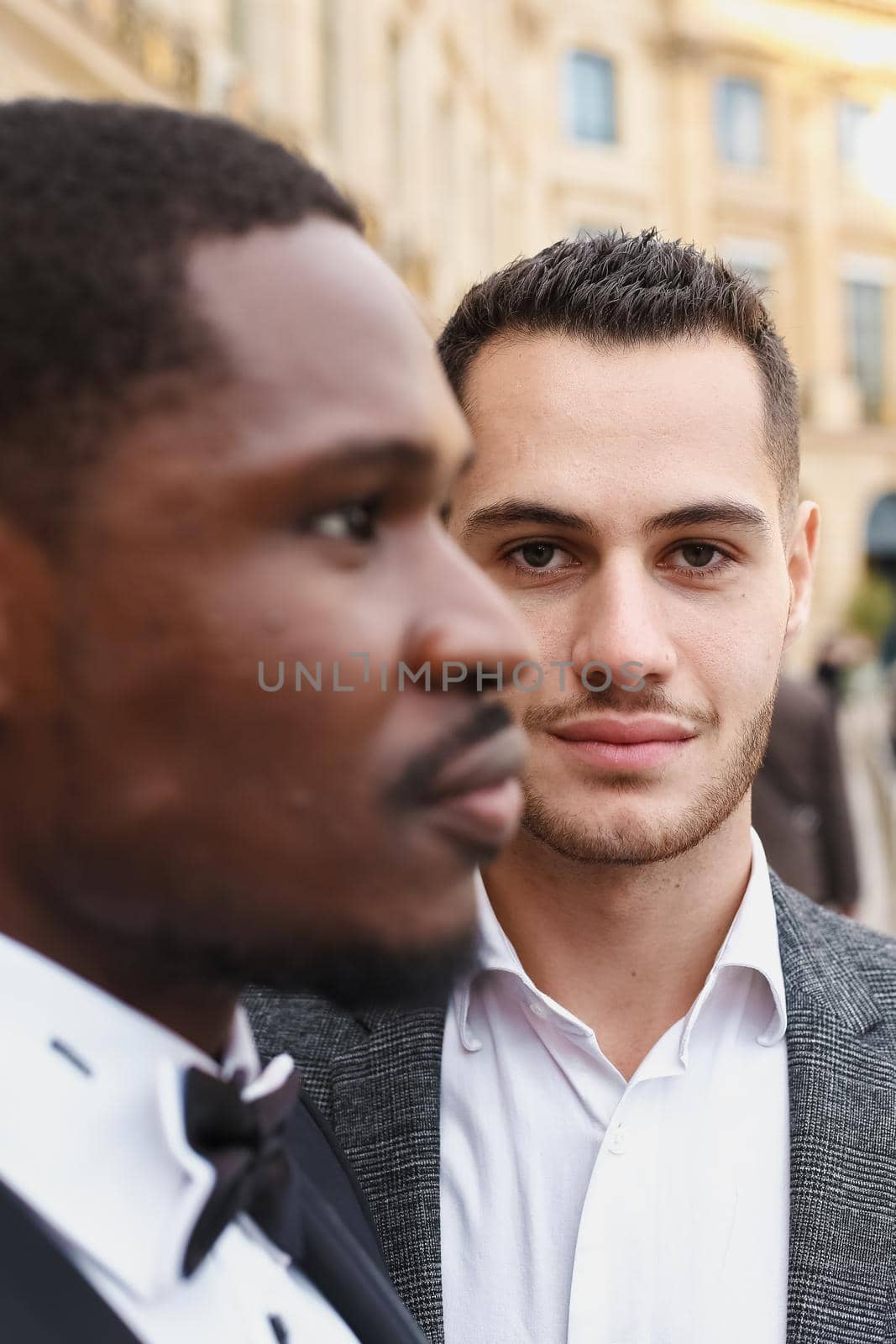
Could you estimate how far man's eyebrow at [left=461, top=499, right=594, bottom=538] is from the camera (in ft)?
5.50

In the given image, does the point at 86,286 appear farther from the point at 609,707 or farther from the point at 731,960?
the point at 731,960

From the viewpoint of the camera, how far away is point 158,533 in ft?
2.86

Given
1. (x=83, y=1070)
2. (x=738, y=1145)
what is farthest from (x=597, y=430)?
(x=83, y=1070)

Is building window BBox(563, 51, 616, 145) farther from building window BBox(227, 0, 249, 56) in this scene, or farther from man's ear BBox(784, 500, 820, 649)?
man's ear BBox(784, 500, 820, 649)

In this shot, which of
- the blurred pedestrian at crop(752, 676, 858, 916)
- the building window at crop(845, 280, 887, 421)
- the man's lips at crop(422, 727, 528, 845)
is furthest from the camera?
the building window at crop(845, 280, 887, 421)

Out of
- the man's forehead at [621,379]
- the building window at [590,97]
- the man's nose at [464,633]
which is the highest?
the building window at [590,97]

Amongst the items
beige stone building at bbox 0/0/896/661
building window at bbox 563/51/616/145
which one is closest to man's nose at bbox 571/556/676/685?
beige stone building at bbox 0/0/896/661

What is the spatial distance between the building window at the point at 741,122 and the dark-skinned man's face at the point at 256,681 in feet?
88.7

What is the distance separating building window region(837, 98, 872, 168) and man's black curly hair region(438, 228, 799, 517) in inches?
1053

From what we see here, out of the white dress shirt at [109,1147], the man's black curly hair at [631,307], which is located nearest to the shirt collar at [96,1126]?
the white dress shirt at [109,1147]

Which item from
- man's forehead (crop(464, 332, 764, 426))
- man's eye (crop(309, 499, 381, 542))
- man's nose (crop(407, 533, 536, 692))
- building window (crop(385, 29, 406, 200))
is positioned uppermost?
building window (crop(385, 29, 406, 200))

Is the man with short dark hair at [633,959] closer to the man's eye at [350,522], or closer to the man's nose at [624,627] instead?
the man's nose at [624,627]

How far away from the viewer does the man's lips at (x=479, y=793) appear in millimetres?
933

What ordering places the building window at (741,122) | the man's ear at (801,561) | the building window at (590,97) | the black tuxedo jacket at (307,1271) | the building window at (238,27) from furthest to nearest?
the building window at (741,122)
the building window at (590,97)
the building window at (238,27)
the man's ear at (801,561)
the black tuxedo jacket at (307,1271)
